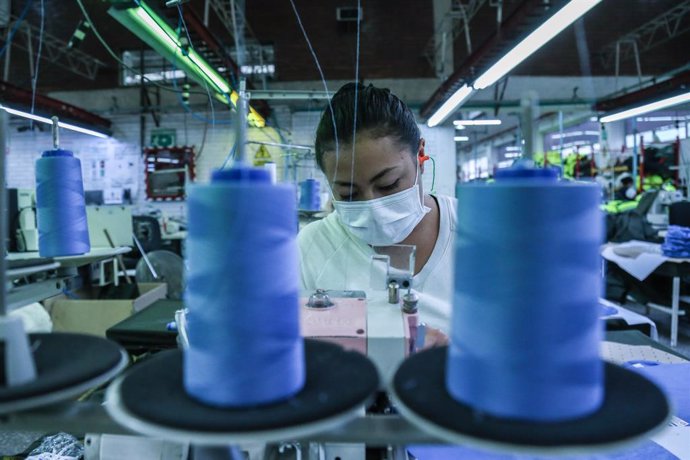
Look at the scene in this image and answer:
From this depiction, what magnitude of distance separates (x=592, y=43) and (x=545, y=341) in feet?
32.6

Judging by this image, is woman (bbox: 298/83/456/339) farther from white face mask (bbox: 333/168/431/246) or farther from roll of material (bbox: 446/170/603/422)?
roll of material (bbox: 446/170/603/422)

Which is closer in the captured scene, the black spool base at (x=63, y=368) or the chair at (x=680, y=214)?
the black spool base at (x=63, y=368)

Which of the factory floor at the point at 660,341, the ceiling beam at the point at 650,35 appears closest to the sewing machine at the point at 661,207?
the factory floor at the point at 660,341

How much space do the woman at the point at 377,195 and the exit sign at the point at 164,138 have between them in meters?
7.83

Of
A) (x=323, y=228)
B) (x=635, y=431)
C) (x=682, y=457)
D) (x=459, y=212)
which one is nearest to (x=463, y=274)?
(x=459, y=212)

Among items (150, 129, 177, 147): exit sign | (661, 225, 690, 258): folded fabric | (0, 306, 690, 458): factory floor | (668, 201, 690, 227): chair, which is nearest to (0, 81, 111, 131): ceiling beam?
(150, 129, 177, 147): exit sign

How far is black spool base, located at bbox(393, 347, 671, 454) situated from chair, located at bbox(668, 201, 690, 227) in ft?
18.6

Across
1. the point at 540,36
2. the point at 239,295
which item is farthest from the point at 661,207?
the point at 239,295

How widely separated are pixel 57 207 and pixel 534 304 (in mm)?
1459

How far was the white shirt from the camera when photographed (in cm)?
146

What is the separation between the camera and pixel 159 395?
44cm

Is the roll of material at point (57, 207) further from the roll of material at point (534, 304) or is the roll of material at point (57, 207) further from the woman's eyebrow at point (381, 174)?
the roll of material at point (534, 304)

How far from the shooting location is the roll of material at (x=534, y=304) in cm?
40

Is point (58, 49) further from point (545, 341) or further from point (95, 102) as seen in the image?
point (545, 341)
